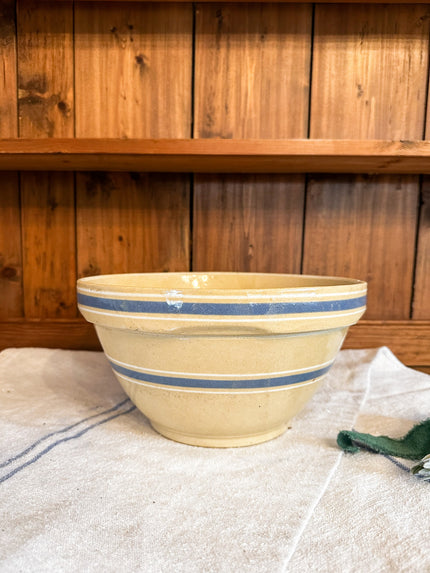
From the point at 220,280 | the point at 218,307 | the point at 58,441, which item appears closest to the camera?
the point at 218,307

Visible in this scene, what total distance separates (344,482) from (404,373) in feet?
1.13

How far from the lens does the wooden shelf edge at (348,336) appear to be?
0.76 m

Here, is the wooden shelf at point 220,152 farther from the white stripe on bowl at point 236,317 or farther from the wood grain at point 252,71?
the white stripe on bowl at point 236,317

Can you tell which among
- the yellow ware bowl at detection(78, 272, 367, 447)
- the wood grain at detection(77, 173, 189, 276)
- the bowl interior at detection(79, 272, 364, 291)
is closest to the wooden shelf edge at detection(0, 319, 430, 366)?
the wood grain at detection(77, 173, 189, 276)

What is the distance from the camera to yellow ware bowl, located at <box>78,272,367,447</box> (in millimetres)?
366

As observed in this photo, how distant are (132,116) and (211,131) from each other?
140 millimetres

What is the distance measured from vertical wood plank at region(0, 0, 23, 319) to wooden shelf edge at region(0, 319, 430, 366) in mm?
40

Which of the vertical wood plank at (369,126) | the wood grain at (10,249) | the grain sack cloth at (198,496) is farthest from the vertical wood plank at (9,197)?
the vertical wood plank at (369,126)

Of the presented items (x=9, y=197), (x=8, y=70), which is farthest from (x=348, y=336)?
(x=8, y=70)

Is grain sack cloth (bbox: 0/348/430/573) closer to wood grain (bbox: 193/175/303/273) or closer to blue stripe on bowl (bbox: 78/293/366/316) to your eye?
blue stripe on bowl (bbox: 78/293/366/316)

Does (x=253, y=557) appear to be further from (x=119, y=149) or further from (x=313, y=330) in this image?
(x=119, y=149)

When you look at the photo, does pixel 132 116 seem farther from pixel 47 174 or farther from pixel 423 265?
pixel 423 265

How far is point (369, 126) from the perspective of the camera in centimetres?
74

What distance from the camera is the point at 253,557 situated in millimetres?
293
